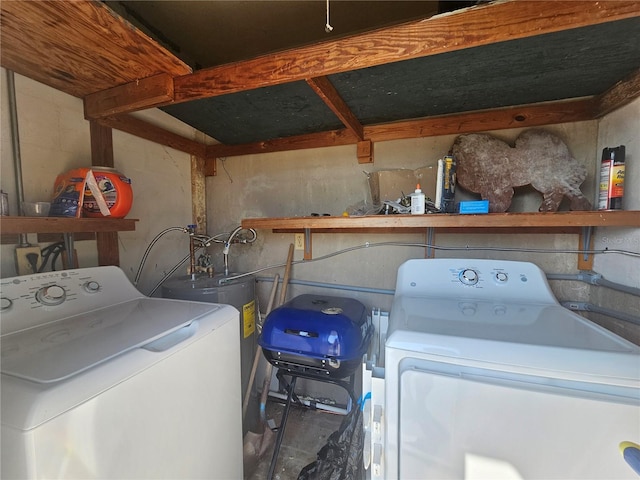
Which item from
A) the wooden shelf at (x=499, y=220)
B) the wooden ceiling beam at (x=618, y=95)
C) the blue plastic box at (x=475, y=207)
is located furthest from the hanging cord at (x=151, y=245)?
the wooden ceiling beam at (x=618, y=95)

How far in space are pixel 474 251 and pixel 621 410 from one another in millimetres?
1015

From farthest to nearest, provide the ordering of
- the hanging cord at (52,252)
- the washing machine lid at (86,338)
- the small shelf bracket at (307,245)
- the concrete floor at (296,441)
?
1. the small shelf bracket at (307,245)
2. the concrete floor at (296,441)
3. the hanging cord at (52,252)
4. the washing machine lid at (86,338)

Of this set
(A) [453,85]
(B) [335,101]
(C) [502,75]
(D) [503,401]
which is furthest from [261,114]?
(D) [503,401]

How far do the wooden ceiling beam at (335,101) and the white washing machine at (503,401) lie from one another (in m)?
1.02

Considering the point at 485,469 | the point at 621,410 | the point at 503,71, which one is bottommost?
the point at 485,469

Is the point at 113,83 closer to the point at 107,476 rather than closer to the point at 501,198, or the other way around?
the point at 107,476

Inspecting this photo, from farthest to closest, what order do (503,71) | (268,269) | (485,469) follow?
(268,269) → (503,71) → (485,469)

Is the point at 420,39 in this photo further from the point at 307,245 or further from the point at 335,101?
the point at 307,245

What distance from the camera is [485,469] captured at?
684mm

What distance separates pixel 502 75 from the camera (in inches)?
45.3

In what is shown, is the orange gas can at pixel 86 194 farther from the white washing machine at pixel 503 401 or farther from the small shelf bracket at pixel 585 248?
the small shelf bracket at pixel 585 248

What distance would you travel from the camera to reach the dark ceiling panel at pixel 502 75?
949 millimetres

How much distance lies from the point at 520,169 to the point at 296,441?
2.06m

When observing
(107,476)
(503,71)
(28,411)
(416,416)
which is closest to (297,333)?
(416,416)
